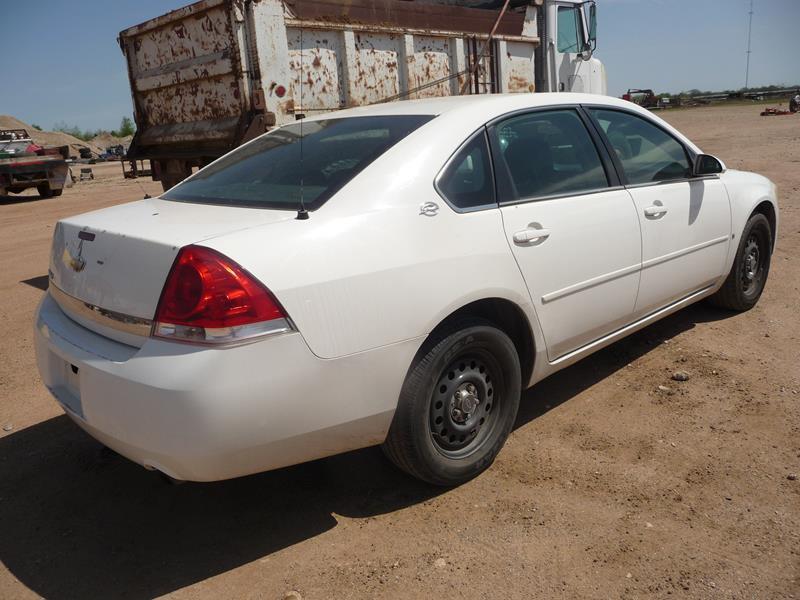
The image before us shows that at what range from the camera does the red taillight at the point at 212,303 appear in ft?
7.65

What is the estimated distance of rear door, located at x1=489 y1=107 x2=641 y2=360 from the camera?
3219mm

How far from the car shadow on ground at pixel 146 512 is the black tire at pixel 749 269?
2.11m

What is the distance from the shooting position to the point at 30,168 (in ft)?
60.1

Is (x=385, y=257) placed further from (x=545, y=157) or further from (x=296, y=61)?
(x=296, y=61)

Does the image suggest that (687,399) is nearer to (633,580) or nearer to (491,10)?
(633,580)

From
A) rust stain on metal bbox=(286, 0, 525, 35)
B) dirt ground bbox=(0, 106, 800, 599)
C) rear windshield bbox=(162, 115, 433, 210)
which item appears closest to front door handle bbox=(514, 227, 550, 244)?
rear windshield bbox=(162, 115, 433, 210)

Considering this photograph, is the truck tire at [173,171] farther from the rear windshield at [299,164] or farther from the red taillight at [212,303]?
the red taillight at [212,303]

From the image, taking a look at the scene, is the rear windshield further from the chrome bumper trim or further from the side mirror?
the side mirror

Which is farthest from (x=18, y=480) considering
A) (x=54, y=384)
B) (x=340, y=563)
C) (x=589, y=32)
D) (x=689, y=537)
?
(x=589, y=32)

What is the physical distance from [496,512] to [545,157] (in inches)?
66.8

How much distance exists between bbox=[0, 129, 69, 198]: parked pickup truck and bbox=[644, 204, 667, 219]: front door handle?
18146 mm

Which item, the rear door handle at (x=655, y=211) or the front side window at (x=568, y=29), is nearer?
the rear door handle at (x=655, y=211)

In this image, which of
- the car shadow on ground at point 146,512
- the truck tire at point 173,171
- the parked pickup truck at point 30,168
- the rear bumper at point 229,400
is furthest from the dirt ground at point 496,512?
the parked pickup truck at point 30,168

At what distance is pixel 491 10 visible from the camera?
8.22 m
